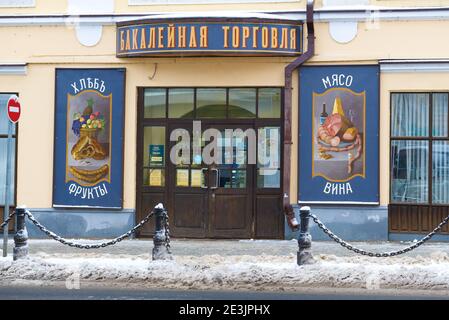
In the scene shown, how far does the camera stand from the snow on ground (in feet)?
38.7

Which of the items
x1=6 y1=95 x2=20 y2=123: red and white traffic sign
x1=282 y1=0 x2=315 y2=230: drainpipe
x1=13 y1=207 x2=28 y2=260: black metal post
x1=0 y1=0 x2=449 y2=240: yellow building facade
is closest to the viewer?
x1=13 y1=207 x2=28 y2=260: black metal post

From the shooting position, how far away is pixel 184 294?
11250 mm

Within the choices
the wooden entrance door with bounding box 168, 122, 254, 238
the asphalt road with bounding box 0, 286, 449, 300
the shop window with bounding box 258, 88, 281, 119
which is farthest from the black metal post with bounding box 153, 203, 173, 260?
the shop window with bounding box 258, 88, 281, 119

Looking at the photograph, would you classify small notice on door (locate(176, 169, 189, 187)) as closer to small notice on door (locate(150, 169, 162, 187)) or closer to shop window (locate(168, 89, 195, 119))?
small notice on door (locate(150, 169, 162, 187))

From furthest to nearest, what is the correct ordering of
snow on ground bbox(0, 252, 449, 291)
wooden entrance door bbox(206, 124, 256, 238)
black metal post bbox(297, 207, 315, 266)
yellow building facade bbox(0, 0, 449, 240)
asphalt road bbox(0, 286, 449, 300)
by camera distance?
1. wooden entrance door bbox(206, 124, 256, 238)
2. yellow building facade bbox(0, 0, 449, 240)
3. black metal post bbox(297, 207, 315, 266)
4. snow on ground bbox(0, 252, 449, 291)
5. asphalt road bbox(0, 286, 449, 300)

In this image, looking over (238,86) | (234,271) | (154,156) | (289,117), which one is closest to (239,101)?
(238,86)

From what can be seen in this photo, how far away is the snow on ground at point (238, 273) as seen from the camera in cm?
1178

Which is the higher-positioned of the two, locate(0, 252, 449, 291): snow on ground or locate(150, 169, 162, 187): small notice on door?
locate(150, 169, 162, 187): small notice on door

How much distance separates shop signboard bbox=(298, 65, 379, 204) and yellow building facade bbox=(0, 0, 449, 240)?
119 millimetres

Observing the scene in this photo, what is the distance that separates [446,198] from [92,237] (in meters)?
6.83

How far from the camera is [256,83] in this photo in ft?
54.6

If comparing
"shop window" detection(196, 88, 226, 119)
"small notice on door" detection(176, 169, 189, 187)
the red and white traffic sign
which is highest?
"shop window" detection(196, 88, 226, 119)

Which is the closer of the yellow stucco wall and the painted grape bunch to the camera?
the yellow stucco wall
